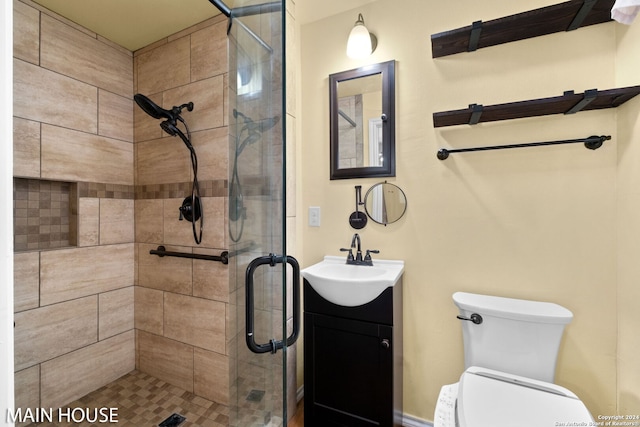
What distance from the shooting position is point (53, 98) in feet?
5.38

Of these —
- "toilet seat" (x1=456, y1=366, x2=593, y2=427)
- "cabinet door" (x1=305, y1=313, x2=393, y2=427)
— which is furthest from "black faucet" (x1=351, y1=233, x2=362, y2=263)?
"toilet seat" (x1=456, y1=366, x2=593, y2=427)

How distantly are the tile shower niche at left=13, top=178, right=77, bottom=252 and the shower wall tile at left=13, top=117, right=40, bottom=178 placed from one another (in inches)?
3.4

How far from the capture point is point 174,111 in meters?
1.75

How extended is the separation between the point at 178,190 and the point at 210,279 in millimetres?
653

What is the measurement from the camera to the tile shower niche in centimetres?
157

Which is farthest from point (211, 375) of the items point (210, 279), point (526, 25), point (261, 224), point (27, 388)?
point (526, 25)

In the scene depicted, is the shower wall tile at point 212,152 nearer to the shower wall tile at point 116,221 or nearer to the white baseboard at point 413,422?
the shower wall tile at point 116,221

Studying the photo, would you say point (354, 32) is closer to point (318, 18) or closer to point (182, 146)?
point (318, 18)

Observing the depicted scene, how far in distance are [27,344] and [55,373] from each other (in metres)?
0.25

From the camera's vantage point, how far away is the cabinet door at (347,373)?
131cm

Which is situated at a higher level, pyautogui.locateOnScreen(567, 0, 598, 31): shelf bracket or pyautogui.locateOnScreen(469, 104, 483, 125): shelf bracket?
pyautogui.locateOnScreen(567, 0, 598, 31): shelf bracket

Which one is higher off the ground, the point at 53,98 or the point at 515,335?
the point at 53,98

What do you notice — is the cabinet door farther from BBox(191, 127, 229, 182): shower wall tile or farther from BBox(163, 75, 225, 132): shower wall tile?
BBox(163, 75, 225, 132): shower wall tile

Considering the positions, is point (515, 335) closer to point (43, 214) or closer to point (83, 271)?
point (83, 271)
